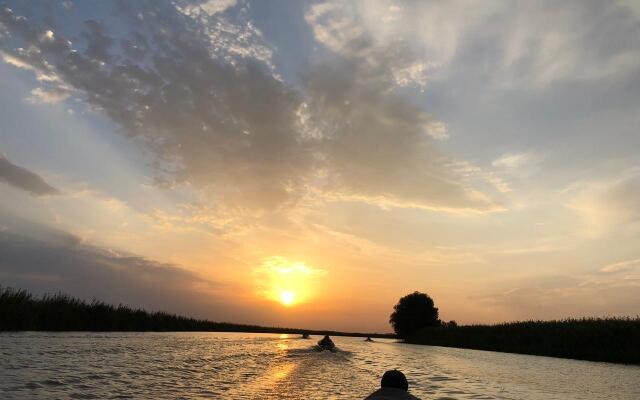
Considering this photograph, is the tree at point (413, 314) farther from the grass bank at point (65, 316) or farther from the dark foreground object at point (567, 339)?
the grass bank at point (65, 316)

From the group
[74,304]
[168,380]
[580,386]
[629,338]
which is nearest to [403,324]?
[629,338]

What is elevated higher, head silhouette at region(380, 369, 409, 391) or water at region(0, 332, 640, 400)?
head silhouette at region(380, 369, 409, 391)

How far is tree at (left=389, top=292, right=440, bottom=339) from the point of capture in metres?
105

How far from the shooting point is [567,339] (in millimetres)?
42906

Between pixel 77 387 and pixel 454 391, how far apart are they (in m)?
12.8

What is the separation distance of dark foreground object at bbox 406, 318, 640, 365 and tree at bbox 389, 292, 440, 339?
128 ft

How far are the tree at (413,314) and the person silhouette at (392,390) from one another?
324ft

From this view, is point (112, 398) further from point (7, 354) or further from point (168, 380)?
point (7, 354)

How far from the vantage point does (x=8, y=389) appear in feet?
32.5

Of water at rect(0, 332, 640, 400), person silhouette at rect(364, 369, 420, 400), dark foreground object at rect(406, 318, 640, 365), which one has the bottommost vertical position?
water at rect(0, 332, 640, 400)

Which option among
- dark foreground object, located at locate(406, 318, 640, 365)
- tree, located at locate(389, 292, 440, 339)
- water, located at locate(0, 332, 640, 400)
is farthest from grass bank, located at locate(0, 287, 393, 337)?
tree, located at locate(389, 292, 440, 339)

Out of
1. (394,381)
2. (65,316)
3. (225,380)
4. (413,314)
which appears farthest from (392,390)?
(413,314)

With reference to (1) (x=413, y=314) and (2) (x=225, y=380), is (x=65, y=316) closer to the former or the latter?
(2) (x=225, y=380)

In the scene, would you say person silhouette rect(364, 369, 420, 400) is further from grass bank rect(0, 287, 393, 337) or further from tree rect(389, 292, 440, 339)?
tree rect(389, 292, 440, 339)
